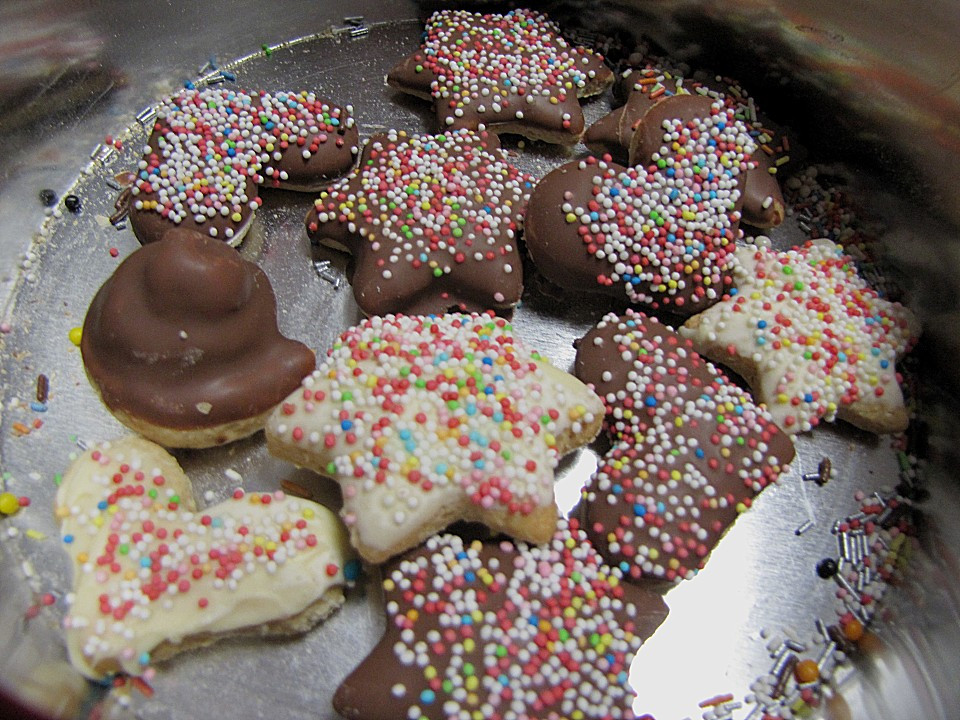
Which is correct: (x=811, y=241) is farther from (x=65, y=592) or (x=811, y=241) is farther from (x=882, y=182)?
(x=65, y=592)

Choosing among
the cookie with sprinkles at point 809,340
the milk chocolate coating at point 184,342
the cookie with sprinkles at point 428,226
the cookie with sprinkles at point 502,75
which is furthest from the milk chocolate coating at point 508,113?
the milk chocolate coating at point 184,342

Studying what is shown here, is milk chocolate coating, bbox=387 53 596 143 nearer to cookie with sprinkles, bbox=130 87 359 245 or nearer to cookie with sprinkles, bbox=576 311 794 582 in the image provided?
cookie with sprinkles, bbox=130 87 359 245

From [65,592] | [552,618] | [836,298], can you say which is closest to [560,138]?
[836,298]

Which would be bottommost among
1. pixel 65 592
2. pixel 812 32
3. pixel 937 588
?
pixel 65 592

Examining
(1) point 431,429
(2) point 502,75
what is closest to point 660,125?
(2) point 502,75

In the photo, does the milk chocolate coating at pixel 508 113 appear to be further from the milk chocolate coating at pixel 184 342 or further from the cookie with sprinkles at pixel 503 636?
the cookie with sprinkles at pixel 503 636

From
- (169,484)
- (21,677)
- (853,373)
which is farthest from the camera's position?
(853,373)

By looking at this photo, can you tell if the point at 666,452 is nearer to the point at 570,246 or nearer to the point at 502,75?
the point at 570,246

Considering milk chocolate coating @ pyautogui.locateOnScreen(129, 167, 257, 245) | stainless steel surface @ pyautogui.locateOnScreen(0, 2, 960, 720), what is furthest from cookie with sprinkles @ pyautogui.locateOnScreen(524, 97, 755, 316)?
milk chocolate coating @ pyautogui.locateOnScreen(129, 167, 257, 245)
